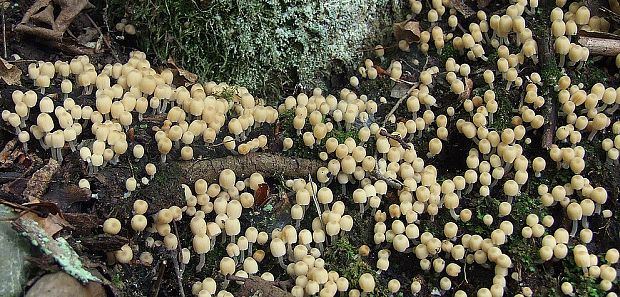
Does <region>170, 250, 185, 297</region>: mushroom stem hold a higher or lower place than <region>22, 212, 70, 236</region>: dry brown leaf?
lower

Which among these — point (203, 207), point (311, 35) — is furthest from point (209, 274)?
point (311, 35)

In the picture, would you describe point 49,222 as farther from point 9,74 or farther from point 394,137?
point 394,137

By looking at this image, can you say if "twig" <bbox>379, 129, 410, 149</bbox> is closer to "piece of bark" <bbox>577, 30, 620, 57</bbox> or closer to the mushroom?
the mushroom

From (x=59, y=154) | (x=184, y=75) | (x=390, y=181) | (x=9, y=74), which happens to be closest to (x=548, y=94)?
(x=390, y=181)

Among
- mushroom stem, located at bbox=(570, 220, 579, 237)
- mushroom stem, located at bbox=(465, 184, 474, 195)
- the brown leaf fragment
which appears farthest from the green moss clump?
mushroom stem, located at bbox=(570, 220, 579, 237)

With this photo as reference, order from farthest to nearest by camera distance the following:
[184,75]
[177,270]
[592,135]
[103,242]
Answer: [184,75] < [592,135] < [177,270] < [103,242]

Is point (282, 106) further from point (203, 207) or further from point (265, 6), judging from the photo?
point (203, 207)

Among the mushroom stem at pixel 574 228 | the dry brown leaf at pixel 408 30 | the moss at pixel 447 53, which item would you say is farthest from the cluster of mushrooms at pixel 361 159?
the dry brown leaf at pixel 408 30
